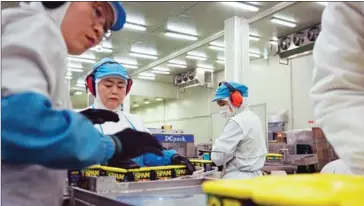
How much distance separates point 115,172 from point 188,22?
5342mm

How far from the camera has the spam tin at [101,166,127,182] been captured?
5.27 ft

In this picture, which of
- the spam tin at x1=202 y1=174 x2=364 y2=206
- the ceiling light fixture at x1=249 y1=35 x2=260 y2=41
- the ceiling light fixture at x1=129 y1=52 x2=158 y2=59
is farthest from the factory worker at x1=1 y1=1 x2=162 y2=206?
the ceiling light fixture at x1=129 y1=52 x2=158 y2=59

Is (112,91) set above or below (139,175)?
above

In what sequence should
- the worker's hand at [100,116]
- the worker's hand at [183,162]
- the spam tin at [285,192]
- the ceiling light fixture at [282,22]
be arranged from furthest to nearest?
the ceiling light fixture at [282,22]
the worker's hand at [183,162]
the worker's hand at [100,116]
the spam tin at [285,192]

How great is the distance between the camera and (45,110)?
26.9 inches

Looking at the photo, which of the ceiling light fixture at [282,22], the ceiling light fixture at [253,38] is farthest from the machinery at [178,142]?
the ceiling light fixture at [253,38]

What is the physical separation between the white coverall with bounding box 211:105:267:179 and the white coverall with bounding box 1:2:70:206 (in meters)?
1.98

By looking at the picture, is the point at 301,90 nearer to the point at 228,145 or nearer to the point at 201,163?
the point at 228,145

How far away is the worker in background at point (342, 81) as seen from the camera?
939 millimetres

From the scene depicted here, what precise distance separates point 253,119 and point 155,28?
4.55 m

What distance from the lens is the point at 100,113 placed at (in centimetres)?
105

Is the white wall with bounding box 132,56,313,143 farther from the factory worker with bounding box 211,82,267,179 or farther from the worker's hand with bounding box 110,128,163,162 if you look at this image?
the worker's hand with bounding box 110,128,163,162

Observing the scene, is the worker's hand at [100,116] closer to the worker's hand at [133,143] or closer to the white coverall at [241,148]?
the worker's hand at [133,143]

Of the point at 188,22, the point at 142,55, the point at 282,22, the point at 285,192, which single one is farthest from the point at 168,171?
the point at 142,55
